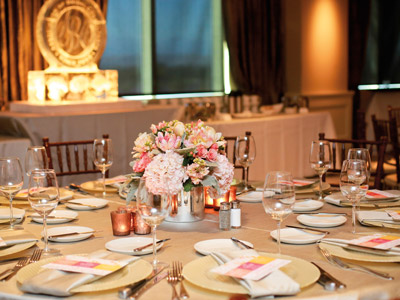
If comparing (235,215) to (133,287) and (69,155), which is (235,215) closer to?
(133,287)

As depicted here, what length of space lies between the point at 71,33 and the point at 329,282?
13.2 feet

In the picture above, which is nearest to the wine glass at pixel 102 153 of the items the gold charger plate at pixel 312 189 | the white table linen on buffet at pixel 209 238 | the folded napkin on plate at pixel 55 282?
the white table linen on buffet at pixel 209 238

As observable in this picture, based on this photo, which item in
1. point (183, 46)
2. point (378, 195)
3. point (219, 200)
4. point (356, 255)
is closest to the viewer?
point (356, 255)

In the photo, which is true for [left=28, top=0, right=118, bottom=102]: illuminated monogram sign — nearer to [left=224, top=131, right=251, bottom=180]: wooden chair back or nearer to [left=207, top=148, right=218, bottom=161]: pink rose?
[left=224, top=131, right=251, bottom=180]: wooden chair back

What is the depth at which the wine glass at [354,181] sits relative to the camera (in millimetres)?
1937

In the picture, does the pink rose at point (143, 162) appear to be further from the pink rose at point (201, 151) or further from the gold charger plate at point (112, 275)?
the gold charger plate at point (112, 275)

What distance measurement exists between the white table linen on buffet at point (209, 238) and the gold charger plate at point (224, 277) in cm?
2

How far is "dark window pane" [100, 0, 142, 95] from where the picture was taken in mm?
6445

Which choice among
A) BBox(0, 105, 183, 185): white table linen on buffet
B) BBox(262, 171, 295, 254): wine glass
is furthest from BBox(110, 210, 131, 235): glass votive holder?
BBox(0, 105, 183, 185): white table linen on buffet

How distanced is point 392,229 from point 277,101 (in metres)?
5.80

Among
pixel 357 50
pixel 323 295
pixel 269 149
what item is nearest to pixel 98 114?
pixel 269 149

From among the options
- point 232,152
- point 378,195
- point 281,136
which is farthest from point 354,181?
point 281,136

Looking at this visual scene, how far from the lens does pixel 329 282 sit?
1.43m

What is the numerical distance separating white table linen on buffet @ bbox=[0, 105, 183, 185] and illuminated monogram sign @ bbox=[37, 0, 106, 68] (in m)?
0.55
